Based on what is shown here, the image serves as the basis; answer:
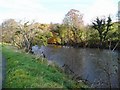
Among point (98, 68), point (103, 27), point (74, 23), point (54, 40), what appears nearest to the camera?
point (98, 68)

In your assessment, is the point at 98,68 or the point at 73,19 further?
the point at 73,19

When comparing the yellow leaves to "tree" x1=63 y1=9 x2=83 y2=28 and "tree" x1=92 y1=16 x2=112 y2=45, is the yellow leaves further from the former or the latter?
"tree" x1=92 y1=16 x2=112 y2=45

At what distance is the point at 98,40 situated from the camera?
6725cm

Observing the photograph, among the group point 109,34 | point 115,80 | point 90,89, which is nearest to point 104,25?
point 109,34

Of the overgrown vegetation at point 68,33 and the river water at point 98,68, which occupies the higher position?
the overgrown vegetation at point 68,33

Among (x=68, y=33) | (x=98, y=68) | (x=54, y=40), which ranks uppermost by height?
(x=68, y=33)

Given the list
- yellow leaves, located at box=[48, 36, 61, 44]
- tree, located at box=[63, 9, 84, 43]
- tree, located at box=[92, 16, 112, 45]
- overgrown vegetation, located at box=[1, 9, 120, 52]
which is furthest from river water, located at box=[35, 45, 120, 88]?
yellow leaves, located at box=[48, 36, 61, 44]

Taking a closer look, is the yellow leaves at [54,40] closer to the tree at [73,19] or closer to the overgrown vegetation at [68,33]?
the overgrown vegetation at [68,33]

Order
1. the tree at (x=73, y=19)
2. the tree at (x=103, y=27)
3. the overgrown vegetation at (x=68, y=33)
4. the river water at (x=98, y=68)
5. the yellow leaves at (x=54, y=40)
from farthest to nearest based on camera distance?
the yellow leaves at (x=54, y=40), the tree at (x=73, y=19), the tree at (x=103, y=27), the overgrown vegetation at (x=68, y=33), the river water at (x=98, y=68)

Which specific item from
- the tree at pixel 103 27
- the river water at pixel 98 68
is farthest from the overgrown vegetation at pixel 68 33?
the river water at pixel 98 68

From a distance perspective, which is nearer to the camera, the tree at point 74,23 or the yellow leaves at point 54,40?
the tree at point 74,23

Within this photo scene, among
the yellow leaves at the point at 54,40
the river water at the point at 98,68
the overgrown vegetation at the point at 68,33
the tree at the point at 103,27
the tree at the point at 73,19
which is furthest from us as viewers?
the yellow leaves at the point at 54,40

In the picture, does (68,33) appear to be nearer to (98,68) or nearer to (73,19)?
(73,19)

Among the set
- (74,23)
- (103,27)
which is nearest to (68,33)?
(74,23)
